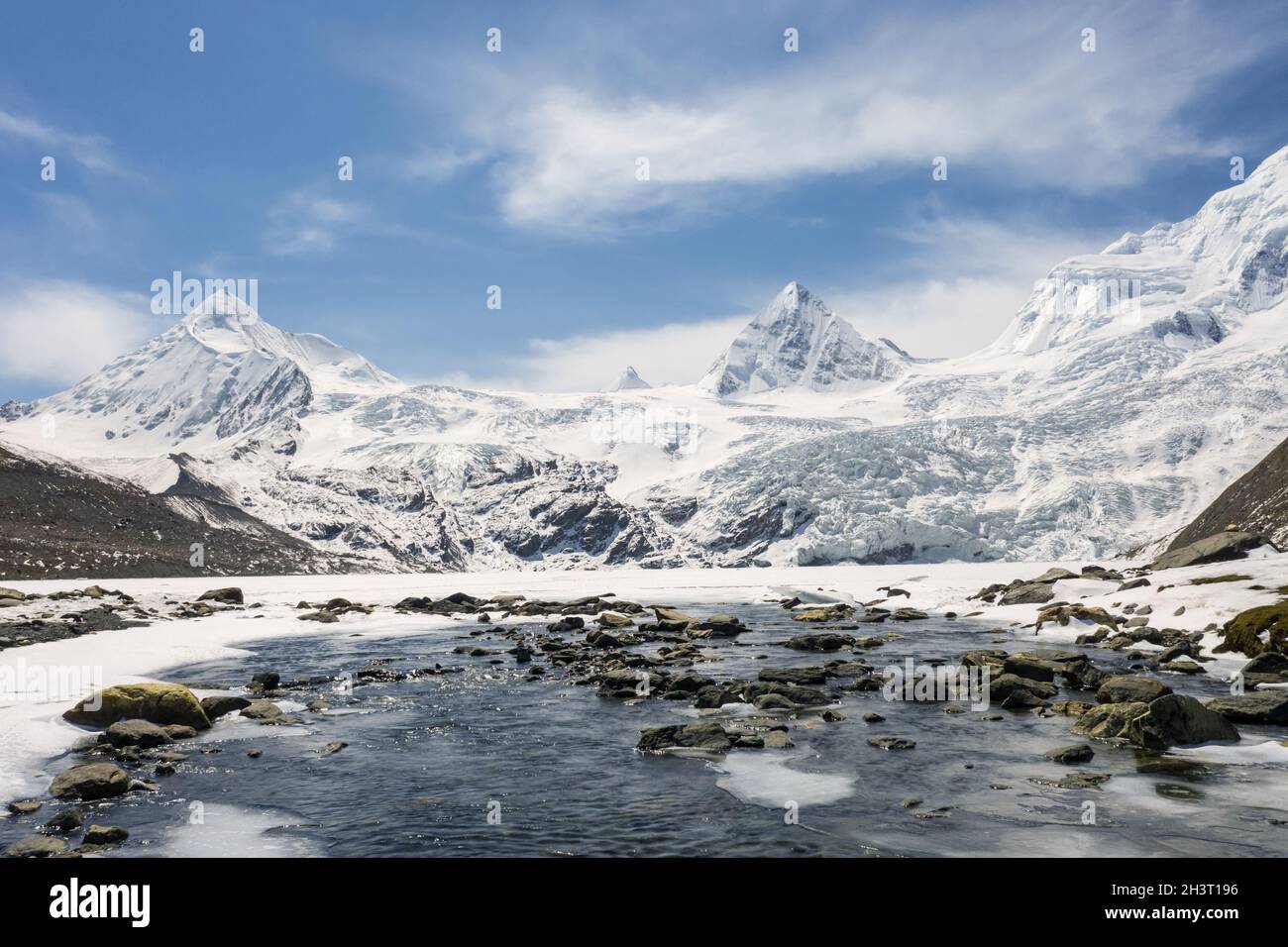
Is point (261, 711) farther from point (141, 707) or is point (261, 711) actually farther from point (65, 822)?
point (65, 822)

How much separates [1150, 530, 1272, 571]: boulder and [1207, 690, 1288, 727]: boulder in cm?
3285

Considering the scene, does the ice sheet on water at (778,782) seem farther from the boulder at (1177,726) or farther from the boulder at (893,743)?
the boulder at (1177,726)

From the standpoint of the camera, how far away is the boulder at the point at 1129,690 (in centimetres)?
2159

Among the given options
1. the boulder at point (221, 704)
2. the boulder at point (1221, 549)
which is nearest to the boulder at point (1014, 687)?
the boulder at point (221, 704)

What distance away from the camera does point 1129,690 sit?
71.9 feet

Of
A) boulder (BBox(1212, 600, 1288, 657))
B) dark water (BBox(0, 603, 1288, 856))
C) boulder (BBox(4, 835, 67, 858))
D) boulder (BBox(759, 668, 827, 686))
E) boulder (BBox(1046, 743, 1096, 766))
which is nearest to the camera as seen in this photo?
boulder (BBox(4, 835, 67, 858))

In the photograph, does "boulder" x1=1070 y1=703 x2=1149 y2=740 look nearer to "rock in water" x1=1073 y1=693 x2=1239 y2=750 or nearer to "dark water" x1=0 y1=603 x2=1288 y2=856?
"rock in water" x1=1073 y1=693 x2=1239 y2=750

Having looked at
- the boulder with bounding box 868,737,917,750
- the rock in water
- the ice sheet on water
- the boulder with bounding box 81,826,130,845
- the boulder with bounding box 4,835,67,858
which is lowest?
the boulder with bounding box 868,737,917,750

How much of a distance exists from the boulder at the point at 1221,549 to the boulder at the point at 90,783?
178 feet

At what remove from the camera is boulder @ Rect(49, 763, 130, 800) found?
14.5 metres

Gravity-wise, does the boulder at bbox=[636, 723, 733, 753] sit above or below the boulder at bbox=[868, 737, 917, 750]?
above

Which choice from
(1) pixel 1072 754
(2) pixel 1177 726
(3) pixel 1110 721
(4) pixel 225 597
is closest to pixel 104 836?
(1) pixel 1072 754

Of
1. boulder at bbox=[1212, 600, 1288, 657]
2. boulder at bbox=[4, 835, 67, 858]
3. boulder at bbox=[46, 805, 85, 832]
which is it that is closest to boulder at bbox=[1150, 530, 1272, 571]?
boulder at bbox=[1212, 600, 1288, 657]
